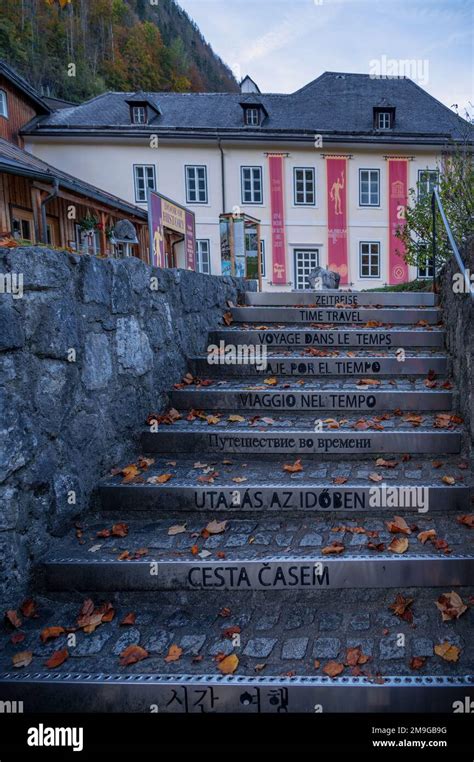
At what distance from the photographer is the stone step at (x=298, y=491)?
2.79 metres

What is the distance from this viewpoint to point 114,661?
200 cm

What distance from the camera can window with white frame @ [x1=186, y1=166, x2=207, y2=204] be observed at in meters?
20.2

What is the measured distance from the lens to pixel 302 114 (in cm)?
2156

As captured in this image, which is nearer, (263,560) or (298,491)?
(263,560)

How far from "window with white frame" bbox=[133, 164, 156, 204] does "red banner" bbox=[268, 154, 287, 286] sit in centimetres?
479

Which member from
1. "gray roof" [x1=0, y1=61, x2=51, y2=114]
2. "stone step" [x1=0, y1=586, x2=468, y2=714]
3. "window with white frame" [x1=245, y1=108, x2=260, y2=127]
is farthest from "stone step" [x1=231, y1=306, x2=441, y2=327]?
"window with white frame" [x1=245, y1=108, x2=260, y2=127]

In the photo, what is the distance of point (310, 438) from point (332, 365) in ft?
3.62

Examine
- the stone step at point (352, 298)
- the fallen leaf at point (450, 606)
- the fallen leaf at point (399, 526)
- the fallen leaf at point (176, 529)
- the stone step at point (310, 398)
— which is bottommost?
the fallen leaf at point (450, 606)

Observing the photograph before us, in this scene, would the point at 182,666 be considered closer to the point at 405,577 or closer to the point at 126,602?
the point at 126,602

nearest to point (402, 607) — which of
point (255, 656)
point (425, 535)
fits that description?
point (425, 535)

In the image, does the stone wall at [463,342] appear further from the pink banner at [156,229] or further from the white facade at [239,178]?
the white facade at [239,178]

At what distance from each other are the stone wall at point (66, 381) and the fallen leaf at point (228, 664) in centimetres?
100


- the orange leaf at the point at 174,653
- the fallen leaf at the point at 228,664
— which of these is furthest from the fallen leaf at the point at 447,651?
the orange leaf at the point at 174,653

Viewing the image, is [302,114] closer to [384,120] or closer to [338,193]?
[384,120]
